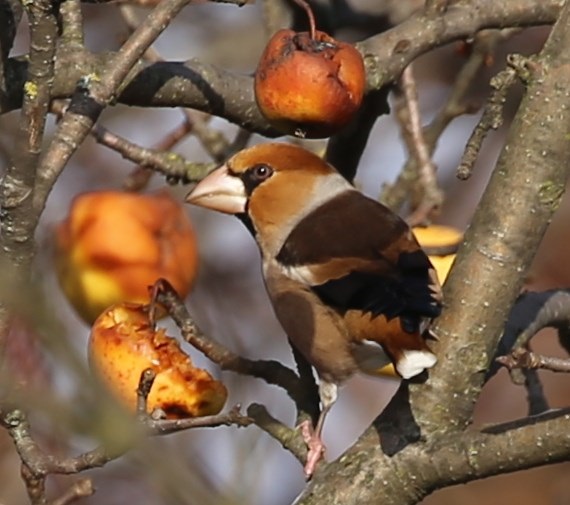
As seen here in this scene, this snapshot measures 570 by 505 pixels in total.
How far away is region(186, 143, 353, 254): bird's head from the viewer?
2908 millimetres

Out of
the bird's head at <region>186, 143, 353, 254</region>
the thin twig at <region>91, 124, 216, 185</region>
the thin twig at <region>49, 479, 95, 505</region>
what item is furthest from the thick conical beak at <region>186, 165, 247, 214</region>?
the thin twig at <region>49, 479, 95, 505</region>

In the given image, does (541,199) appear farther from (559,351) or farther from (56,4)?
(559,351)

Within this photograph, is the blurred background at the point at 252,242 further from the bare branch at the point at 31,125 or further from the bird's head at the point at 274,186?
the bare branch at the point at 31,125

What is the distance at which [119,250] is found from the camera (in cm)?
275

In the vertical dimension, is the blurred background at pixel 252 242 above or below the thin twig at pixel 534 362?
below

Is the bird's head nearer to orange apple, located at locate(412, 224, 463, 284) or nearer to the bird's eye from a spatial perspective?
the bird's eye

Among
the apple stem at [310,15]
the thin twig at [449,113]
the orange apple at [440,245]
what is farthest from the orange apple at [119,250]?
the thin twig at [449,113]

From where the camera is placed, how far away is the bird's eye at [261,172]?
295 centimetres

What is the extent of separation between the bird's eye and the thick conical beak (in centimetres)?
4

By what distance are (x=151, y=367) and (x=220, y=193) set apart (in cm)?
55

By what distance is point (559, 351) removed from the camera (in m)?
5.29

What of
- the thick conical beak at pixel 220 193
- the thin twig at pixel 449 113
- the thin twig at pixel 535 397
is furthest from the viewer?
the thin twig at pixel 449 113

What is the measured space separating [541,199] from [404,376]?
344 mm

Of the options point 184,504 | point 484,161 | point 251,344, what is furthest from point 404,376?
point 484,161
